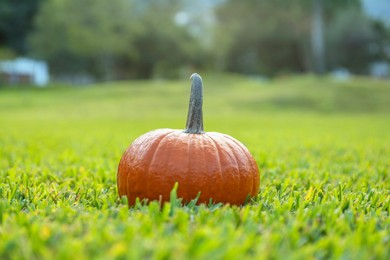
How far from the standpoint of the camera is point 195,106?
241 cm

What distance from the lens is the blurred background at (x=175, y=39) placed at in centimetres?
3822

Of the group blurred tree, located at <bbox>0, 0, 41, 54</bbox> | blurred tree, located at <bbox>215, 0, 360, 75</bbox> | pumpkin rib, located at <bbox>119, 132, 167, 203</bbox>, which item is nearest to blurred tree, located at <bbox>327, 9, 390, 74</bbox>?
blurred tree, located at <bbox>215, 0, 360, 75</bbox>

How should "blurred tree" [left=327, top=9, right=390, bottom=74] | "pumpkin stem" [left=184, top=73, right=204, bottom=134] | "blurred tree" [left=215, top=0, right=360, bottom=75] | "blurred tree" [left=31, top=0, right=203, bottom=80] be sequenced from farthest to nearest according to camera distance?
"blurred tree" [left=327, top=9, right=390, bottom=74]
"blurred tree" [left=215, top=0, right=360, bottom=75]
"blurred tree" [left=31, top=0, right=203, bottom=80]
"pumpkin stem" [left=184, top=73, right=204, bottom=134]

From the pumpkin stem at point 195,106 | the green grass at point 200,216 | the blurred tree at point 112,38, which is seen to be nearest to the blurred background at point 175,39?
the blurred tree at point 112,38

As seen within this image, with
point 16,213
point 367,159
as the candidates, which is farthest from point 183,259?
point 367,159

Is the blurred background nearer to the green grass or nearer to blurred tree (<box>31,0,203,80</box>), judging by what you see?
blurred tree (<box>31,0,203,80</box>)

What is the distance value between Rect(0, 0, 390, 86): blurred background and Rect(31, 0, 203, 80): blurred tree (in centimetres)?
8

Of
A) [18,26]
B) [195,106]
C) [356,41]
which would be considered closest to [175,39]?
[18,26]

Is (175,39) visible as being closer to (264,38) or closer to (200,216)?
(264,38)

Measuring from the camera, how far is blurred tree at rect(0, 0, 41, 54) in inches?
1629

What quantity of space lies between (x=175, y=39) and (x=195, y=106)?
149 ft

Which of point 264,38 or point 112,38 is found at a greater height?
point 264,38

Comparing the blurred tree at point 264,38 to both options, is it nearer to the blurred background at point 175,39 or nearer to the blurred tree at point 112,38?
the blurred background at point 175,39

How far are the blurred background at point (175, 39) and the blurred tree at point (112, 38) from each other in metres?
0.08
